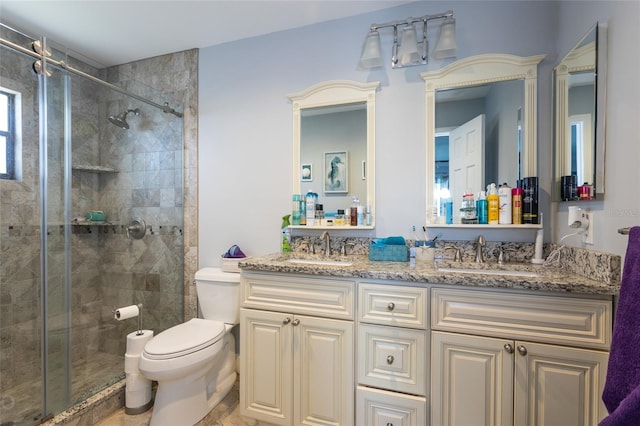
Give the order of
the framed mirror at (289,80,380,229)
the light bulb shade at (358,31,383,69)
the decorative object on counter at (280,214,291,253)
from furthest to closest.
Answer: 1. the decorative object on counter at (280,214,291,253)
2. the framed mirror at (289,80,380,229)
3. the light bulb shade at (358,31,383,69)

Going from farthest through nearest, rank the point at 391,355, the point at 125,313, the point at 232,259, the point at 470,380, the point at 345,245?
the point at 232,259 < the point at 345,245 < the point at 125,313 < the point at 391,355 < the point at 470,380

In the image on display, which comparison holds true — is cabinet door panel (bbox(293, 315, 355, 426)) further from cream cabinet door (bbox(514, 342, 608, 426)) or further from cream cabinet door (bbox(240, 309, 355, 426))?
cream cabinet door (bbox(514, 342, 608, 426))

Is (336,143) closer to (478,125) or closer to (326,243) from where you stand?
(326,243)

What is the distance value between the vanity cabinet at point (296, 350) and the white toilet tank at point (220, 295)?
358mm

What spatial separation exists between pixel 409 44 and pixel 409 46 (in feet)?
0.05

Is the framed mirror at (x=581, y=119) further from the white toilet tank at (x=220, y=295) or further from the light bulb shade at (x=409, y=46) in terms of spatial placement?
the white toilet tank at (x=220, y=295)

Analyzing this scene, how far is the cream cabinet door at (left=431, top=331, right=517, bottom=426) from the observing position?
1.20 m

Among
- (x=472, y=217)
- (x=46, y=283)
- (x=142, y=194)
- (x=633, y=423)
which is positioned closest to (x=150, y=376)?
(x=46, y=283)

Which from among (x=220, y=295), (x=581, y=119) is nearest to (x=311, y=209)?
(x=220, y=295)

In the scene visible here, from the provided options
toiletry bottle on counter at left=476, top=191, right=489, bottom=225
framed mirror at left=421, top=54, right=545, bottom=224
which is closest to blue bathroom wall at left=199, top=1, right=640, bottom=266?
framed mirror at left=421, top=54, right=545, bottom=224

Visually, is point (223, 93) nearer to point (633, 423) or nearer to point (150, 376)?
point (150, 376)

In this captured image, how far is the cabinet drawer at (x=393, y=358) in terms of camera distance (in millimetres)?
1306

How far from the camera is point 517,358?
1.18m

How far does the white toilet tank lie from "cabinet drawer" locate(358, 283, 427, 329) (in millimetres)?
916
